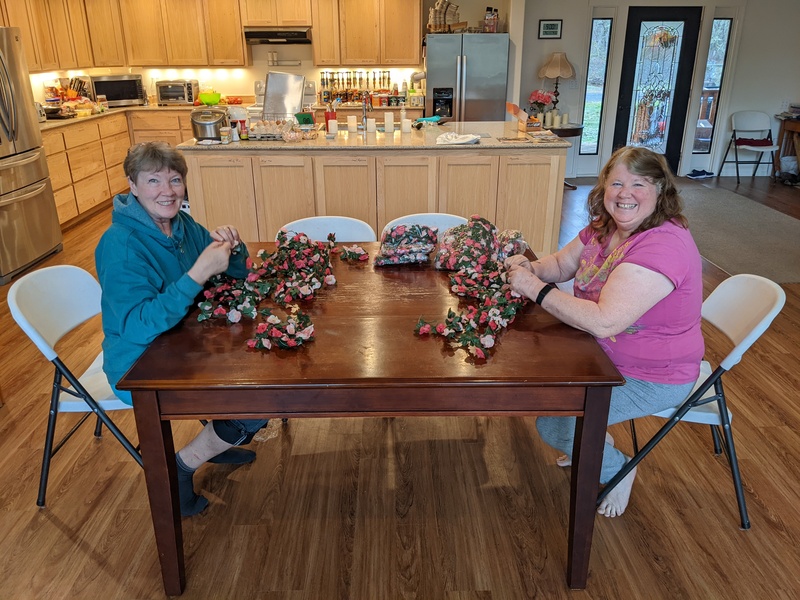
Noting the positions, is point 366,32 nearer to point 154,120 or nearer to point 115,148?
→ point 154,120

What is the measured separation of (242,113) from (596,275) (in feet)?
11.2

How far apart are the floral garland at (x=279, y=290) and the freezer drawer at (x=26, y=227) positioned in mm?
2884

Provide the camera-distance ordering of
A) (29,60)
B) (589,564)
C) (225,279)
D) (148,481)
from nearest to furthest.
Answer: (148,481) → (589,564) → (225,279) → (29,60)

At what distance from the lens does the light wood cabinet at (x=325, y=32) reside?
694 cm

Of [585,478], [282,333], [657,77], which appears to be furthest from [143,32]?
[585,478]

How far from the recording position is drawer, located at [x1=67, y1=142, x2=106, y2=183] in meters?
5.63

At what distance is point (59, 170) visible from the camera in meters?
5.37

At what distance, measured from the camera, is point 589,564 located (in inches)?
75.3

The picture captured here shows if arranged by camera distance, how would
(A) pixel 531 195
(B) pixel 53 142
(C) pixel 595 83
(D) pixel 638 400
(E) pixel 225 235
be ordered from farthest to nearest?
(C) pixel 595 83
(B) pixel 53 142
(A) pixel 531 195
(E) pixel 225 235
(D) pixel 638 400

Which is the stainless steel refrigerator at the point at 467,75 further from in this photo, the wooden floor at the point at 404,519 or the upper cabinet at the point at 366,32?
the wooden floor at the point at 404,519

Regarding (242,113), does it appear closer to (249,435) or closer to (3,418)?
(3,418)

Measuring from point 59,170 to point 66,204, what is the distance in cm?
30

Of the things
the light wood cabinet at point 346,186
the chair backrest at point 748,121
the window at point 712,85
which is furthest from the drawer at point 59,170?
the chair backrest at point 748,121

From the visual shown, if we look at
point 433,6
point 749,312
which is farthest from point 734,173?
point 749,312
